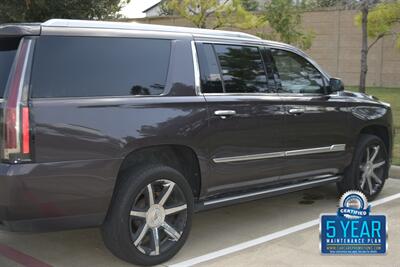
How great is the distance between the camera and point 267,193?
5.16m

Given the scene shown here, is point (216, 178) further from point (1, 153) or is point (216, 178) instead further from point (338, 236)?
point (1, 153)

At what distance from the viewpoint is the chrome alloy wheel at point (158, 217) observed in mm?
4148

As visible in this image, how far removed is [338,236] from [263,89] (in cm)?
155

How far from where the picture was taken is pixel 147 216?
4176 mm

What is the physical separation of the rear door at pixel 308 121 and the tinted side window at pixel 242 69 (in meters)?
0.26

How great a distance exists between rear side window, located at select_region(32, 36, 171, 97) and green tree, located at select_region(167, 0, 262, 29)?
30.4 ft

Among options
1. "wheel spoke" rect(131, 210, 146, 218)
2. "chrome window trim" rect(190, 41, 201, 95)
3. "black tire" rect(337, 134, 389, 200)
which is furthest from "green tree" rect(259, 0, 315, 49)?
"wheel spoke" rect(131, 210, 146, 218)

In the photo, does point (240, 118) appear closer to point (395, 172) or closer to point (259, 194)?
point (259, 194)

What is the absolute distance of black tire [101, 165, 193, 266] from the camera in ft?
13.2

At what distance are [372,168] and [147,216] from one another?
10.9ft

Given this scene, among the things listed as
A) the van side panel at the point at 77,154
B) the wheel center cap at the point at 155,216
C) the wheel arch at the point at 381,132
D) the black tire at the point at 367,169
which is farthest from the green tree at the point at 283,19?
the wheel center cap at the point at 155,216

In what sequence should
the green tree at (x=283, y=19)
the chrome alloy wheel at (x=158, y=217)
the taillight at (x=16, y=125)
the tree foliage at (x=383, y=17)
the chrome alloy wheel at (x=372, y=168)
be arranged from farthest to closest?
the green tree at (x=283, y=19) → the tree foliage at (x=383, y=17) → the chrome alloy wheel at (x=372, y=168) → the chrome alloy wheel at (x=158, y=217) → the taillight at (x=16, y=125)

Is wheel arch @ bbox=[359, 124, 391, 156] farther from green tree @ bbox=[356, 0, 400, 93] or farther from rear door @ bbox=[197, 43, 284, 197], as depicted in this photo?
green tree @ bbox=[356, 0, 400, 93]

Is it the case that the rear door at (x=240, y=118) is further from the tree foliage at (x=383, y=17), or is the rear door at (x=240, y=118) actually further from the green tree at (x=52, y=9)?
the tree foliage at (x=383, y=17)
